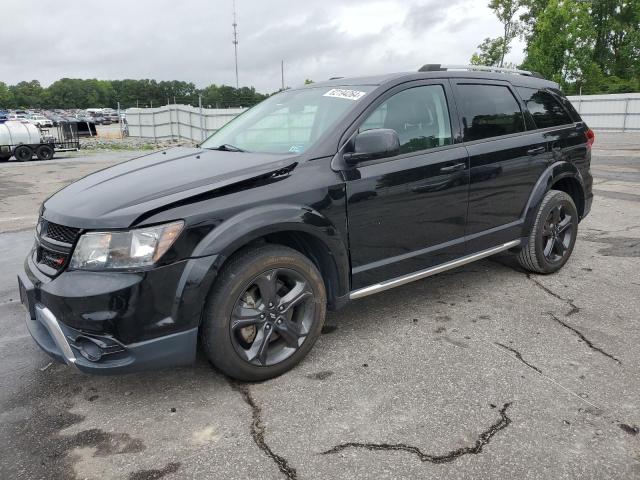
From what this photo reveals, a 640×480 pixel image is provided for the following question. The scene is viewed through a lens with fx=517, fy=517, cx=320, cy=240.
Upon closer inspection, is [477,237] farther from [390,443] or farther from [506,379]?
[390,443]

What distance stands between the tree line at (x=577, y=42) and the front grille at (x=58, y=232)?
40170mm

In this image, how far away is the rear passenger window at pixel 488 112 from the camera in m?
3.89

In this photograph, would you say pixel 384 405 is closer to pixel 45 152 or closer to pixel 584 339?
pixel 584 339

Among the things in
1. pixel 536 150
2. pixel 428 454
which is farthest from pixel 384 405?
pixel 536 150

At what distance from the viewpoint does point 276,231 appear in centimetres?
286

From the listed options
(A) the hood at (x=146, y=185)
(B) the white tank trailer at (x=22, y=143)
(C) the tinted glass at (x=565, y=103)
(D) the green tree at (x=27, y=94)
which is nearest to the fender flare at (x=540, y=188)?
(C) the tinted glass at (x=565, y=103)

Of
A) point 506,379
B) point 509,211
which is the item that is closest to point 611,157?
point 509,211

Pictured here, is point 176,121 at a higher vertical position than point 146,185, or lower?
higher

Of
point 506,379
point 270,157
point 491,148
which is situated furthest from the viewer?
point 491,148

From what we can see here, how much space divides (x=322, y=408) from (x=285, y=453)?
1.31ft

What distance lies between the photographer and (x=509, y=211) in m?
4.19

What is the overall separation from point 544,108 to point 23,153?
66.9 ft

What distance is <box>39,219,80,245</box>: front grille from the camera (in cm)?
262

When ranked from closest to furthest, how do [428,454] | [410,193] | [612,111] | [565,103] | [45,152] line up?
[428,454], [410,193], [565,103], [45,152], [612,111]
